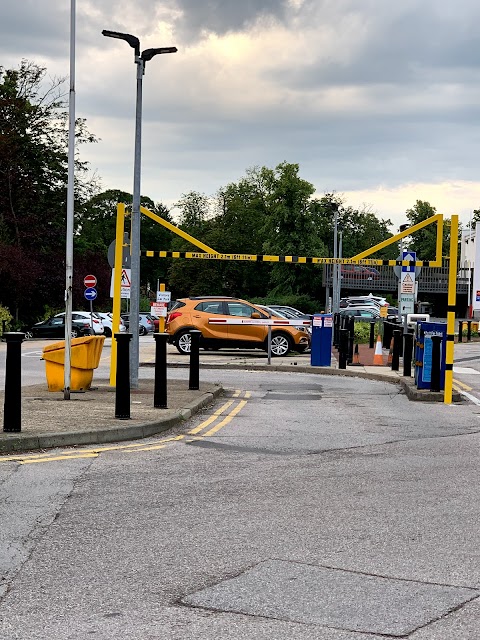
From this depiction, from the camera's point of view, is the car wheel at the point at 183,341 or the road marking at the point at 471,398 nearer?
the road marking at the point at 471,398

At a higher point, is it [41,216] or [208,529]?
[41,216]

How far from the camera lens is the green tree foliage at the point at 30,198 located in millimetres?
51250

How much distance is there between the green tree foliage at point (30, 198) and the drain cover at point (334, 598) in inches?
1772

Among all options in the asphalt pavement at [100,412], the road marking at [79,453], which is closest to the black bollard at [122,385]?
the asphalt pavement at [100,412]

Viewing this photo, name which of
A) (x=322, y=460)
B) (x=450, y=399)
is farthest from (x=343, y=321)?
(x=322, y=460)

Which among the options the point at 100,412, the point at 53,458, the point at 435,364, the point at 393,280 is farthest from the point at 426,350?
the point at 393,280

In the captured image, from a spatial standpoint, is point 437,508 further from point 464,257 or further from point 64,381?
point 464,257

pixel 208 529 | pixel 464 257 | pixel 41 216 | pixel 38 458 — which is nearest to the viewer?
pixel 208 529

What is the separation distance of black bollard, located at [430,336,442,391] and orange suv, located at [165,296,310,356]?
40.3 feet

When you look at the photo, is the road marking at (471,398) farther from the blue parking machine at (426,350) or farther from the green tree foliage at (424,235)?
the green tree foliage at (424,235)

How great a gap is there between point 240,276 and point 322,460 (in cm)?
8901

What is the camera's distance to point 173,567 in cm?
589

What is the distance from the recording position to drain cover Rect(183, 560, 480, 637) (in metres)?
4.95

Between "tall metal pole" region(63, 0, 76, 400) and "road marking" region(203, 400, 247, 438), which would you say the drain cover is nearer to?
"road marking" region(203, 400, 247, 438)
